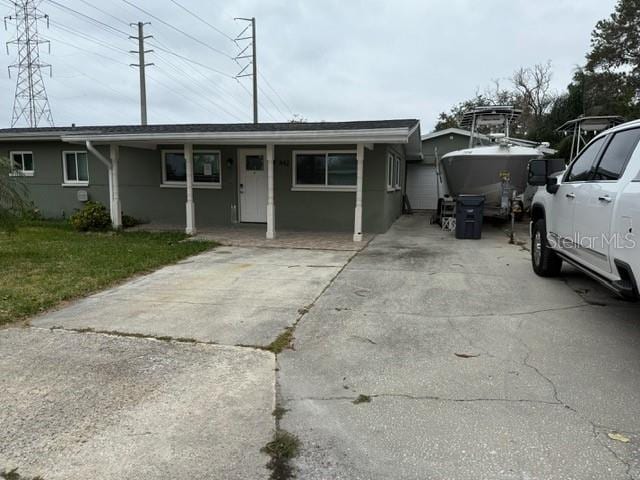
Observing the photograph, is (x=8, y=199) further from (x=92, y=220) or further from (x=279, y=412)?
(x=279, y=412)

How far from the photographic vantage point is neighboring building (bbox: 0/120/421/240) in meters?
10.6

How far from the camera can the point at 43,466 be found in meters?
2.50

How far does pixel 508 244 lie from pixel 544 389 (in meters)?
7.38

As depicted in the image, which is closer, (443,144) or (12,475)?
(12,475)

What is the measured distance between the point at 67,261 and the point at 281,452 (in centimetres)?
681

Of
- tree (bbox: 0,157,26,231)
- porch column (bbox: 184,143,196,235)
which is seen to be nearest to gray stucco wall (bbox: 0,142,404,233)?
porch column (bbox: 184,143,196,235)

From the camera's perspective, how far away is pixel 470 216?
1109 centimetres

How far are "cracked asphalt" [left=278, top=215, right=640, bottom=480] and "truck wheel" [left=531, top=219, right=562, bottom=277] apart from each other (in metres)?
0.30

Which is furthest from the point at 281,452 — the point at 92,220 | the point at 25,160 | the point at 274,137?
the point at 25,160

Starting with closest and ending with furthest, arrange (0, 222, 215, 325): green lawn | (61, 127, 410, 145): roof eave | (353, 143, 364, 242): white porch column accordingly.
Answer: (0, 222, 215, 325): green lawn, (61, 127, 410, 145): roof eave, (353, 143, 364, 242): white porch column

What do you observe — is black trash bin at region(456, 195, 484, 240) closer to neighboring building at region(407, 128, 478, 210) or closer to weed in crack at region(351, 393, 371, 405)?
neighboring building at region(407, 128, 478, 210)

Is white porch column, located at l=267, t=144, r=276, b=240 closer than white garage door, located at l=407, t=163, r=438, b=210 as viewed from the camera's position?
Yes

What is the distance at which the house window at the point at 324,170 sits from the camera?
38.4 ft

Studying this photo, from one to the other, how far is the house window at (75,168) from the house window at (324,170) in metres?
6.77
